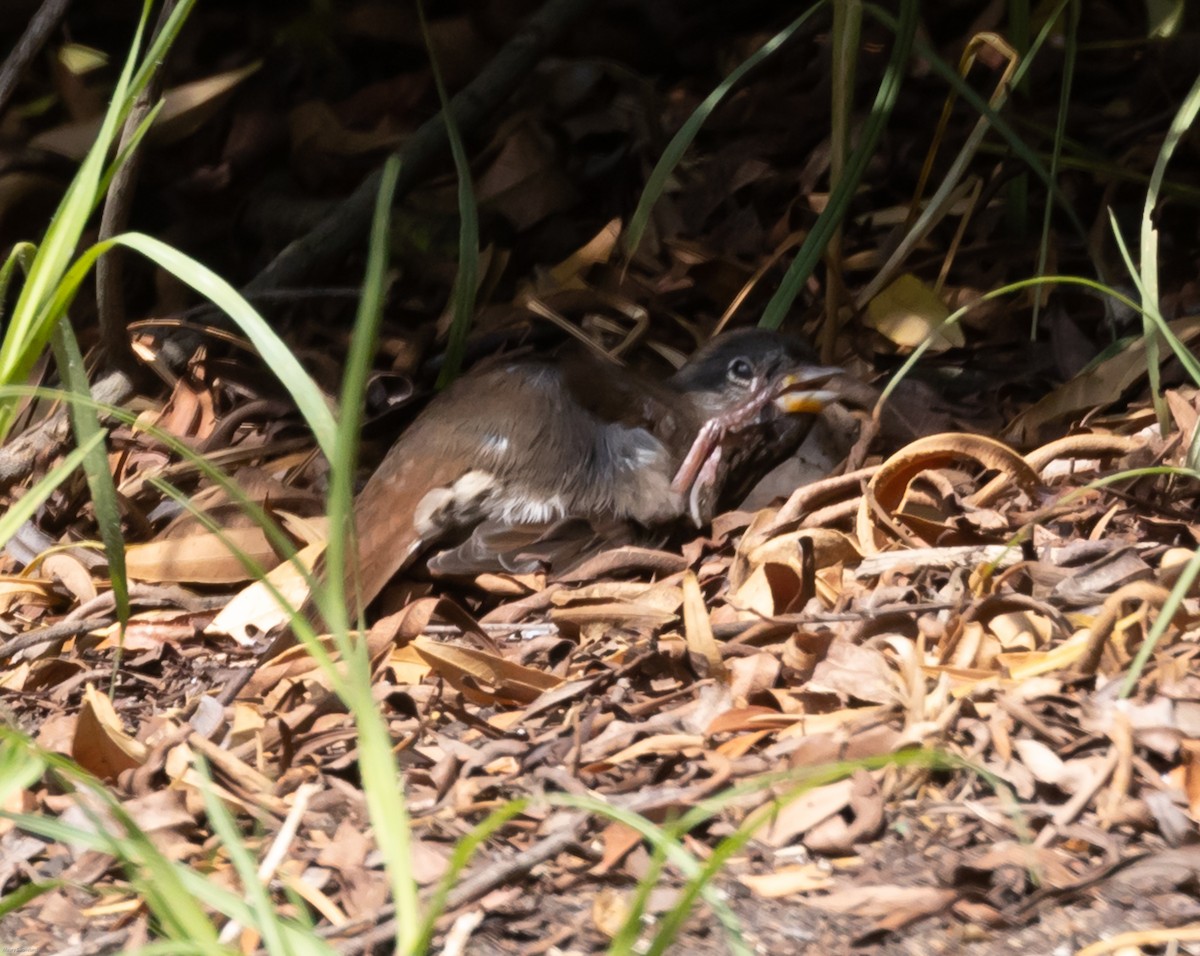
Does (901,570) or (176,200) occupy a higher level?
(176,200)

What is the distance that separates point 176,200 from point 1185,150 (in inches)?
116

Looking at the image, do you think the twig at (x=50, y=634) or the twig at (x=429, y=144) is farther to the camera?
the twig at (x=429, y=144)

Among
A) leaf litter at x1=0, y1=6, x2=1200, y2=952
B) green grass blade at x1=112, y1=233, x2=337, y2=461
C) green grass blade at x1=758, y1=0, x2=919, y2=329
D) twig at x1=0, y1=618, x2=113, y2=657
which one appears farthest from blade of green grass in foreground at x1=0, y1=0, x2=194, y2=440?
→ green grass blade at x1=758, y1=0, x2=919, y2=329

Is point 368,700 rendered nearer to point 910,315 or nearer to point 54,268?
point 54,268

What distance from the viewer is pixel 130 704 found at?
8.92 feet

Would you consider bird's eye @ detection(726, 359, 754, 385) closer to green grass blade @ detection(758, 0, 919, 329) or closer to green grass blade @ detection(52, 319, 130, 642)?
green grass blade @ detection(758, 0, 919, 329)

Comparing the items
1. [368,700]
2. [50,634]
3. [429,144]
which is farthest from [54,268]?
[429,144]

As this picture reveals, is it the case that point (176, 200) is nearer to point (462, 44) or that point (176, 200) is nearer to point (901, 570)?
point (462, 44)

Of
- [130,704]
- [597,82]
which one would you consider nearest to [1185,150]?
[597,82]

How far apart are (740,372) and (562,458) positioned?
0.54m

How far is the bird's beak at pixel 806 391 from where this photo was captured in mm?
3646

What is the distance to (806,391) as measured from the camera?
3.67 metres

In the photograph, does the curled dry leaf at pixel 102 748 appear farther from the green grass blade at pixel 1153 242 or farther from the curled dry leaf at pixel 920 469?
the green grass blade at pixel 1153 242

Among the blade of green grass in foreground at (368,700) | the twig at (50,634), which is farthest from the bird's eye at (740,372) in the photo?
the blade of green grass in foreground at (368,700)
